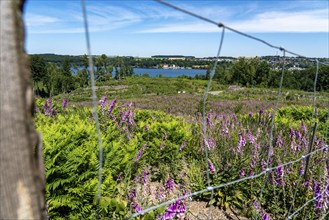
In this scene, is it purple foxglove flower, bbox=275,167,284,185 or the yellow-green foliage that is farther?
purple foxglove flower, bbox=275,167,284,185

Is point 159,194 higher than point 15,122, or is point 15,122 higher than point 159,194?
point 15,122

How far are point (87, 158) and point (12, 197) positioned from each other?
307cm

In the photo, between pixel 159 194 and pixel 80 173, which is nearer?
pixel 159 194

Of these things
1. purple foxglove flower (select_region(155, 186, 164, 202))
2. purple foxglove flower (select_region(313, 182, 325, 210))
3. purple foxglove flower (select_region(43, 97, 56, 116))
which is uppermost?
purple foxglove flower (select_region(43, 97, 56, 116))

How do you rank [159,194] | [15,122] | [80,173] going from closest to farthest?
[15,122], [159,194], [80,173]

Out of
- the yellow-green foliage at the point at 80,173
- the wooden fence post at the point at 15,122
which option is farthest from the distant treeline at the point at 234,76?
the wooden fence post at the point at 15,122

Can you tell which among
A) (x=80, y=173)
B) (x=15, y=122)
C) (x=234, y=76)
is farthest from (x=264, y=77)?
(x=15, y=122)

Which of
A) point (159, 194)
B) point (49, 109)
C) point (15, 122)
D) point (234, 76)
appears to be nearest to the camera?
point (15, 122)

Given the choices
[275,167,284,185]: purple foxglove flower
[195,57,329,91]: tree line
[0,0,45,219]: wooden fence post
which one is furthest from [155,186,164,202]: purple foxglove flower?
[195,57,329,91]: tree line

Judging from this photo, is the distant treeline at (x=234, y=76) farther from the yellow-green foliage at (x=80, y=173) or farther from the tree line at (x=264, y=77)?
the yellow-green foliage at (x=80, y=173)

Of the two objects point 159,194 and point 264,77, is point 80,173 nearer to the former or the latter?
point 159,194

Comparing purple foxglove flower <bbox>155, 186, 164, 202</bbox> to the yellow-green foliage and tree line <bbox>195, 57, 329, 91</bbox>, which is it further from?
tree line <bbox>195, 57, 329, 91</bbox>

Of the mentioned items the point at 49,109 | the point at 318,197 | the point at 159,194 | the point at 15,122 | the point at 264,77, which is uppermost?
the point at 15,122

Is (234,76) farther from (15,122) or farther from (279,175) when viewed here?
(15,122)
